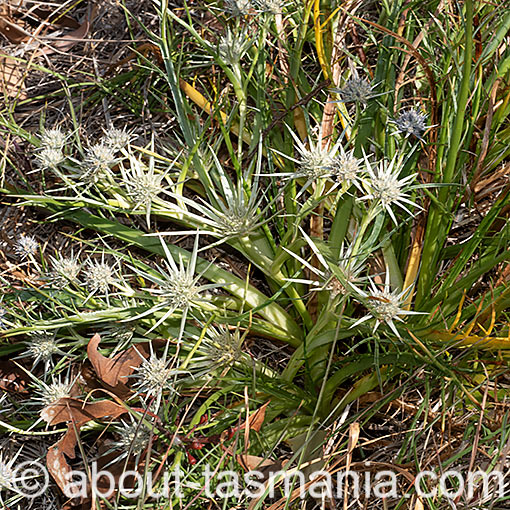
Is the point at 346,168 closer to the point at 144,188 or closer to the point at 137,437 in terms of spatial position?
the point at 144,188

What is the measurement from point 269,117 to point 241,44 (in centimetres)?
16

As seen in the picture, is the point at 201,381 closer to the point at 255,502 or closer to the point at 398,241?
the point at 255,502

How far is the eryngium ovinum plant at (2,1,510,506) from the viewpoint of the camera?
899mm

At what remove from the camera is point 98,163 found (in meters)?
0.92

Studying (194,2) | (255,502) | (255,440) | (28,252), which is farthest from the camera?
(194,2)

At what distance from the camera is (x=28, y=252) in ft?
3.72

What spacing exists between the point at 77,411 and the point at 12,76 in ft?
3.22

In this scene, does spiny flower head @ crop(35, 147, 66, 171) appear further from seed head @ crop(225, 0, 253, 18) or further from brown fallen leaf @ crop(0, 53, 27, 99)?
brown fallen leaf @ crop(0, 53, 27, 99)

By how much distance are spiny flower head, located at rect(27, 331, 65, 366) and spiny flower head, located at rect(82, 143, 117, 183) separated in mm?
306

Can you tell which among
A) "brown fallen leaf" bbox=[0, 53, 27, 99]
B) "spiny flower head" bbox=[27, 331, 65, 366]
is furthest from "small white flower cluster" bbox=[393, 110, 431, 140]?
"brown fallen leaf" bbox=[0, 53, 27, 99]

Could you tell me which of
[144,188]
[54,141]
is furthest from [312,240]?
[54,141]

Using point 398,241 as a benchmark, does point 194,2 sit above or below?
above

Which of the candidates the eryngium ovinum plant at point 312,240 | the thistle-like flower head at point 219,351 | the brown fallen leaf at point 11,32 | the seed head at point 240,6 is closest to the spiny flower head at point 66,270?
the eryngium ovinum plant at point 312,240

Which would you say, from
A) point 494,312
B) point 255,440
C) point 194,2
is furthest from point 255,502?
point 194,2
